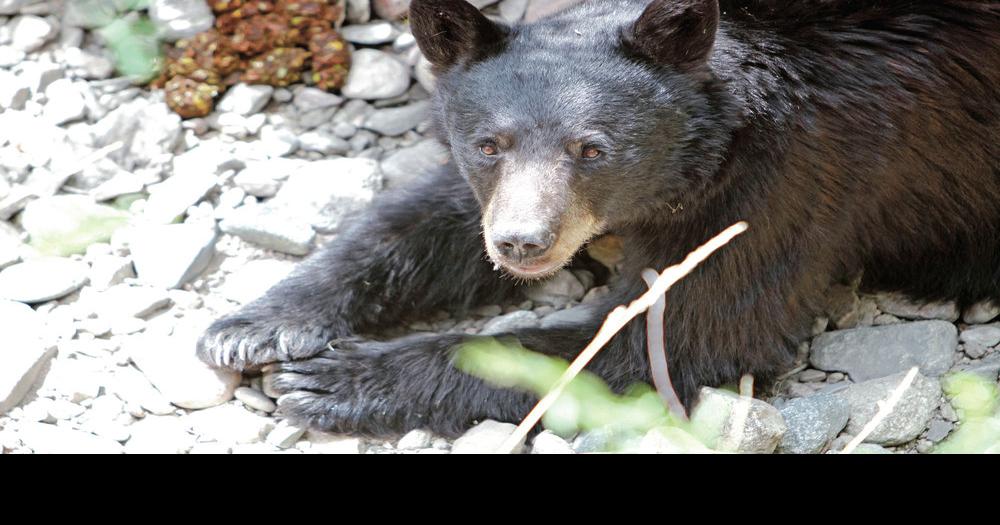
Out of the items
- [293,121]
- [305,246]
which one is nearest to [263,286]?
[305,246]

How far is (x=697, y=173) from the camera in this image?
4.32 m

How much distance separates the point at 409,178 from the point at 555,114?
6.27 ft

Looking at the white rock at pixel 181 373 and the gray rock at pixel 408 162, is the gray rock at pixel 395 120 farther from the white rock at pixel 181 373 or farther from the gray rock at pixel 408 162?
the white rock at pixel 181 373

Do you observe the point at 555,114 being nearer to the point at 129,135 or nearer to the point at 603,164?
the point at 603,164

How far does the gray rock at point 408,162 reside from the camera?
6121mm

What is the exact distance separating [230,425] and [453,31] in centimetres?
176

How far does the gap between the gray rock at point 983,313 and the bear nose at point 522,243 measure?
7.00ft

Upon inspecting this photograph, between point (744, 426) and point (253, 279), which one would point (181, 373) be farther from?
point (744, 426)

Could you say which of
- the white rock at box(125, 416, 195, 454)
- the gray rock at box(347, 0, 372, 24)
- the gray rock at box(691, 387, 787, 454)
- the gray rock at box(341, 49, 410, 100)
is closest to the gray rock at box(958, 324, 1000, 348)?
the gray rock at box(691, 387, 787, 454)

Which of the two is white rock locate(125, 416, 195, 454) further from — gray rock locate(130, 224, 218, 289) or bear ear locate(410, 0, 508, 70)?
bear ear locate(410, 0, 508, 70)

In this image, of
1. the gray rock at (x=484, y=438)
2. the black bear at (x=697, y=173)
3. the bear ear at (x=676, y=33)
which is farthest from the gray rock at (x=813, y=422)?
the bear ear at (x=676, y=33)

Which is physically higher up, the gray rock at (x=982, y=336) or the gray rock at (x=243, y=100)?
the gray rock at (x=982, y=336)

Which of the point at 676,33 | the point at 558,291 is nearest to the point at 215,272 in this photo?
the point at 558,291

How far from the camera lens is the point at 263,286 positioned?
557cm
